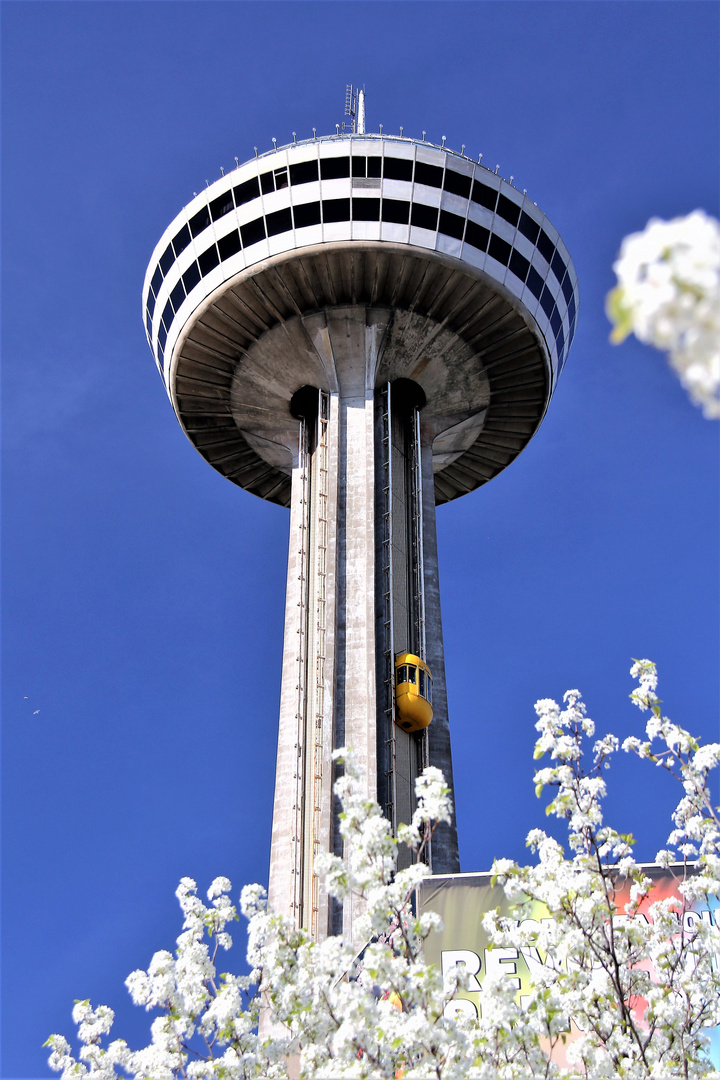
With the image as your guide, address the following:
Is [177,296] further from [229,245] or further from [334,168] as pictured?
[334,168]

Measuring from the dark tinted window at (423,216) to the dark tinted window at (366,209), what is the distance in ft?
5.43

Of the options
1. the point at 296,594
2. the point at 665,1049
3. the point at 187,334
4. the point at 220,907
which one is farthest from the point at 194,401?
the point at 665,1049

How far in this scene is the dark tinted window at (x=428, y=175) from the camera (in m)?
48.6

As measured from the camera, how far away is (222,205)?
5022 cm

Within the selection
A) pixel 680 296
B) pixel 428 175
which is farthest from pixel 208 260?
pixel 680 296

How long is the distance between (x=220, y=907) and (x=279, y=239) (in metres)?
37.1

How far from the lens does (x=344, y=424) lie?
50406 mm

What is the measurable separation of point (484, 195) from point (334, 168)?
7228 millimetres

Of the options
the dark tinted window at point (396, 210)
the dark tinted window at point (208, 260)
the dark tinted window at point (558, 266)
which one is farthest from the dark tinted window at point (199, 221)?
the dark tinted window at point (558, 266)

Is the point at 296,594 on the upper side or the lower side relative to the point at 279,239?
lower

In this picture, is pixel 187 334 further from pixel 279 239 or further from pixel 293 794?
pixel 293 794

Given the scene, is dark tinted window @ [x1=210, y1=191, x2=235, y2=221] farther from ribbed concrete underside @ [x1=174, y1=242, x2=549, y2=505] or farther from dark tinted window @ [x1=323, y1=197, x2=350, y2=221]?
dark tinted window @ [x1=323, y1=197, x2=350, y2=221]

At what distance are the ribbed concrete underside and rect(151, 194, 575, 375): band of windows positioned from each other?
1457 millimetres

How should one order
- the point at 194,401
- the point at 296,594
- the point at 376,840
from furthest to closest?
the point at 194,401 < the point at 296,594 < the point at 376,840
